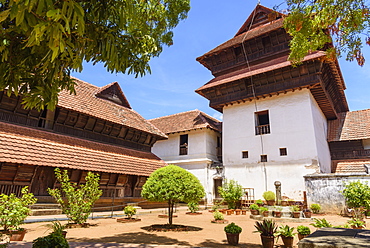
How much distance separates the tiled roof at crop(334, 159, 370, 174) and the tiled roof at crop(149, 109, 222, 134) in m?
11.0

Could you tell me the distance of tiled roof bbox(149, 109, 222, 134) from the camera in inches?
932

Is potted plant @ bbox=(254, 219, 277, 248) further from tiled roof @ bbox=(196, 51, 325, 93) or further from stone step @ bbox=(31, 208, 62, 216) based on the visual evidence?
tiled roof @ bbox=(196, 51, 325, 93)

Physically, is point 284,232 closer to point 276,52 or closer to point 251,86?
point 251,86

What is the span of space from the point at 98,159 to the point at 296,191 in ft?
45.0

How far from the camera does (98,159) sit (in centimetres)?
1430

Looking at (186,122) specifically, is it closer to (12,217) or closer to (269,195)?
(269,195)

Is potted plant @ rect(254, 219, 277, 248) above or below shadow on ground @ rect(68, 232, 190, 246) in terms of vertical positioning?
above

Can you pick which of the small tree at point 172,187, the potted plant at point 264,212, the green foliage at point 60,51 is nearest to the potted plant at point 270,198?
the potted plant at point 264,212

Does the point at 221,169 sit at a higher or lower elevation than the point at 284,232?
higher

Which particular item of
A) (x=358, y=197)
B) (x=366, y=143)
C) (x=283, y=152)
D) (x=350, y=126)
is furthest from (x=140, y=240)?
(x=350, y=126)

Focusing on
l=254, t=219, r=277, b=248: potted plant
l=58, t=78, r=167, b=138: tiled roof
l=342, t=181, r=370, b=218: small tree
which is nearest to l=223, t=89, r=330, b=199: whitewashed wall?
l=342, t=181, r=370, b=218: small tree

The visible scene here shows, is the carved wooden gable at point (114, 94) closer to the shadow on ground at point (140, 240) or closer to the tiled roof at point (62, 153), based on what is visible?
the tiled roof at point (62, 153)

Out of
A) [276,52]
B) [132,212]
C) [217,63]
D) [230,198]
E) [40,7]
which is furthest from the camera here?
[217,63]

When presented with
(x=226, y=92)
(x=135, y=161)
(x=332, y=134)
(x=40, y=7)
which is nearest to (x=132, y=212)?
(x=135, y=161)
